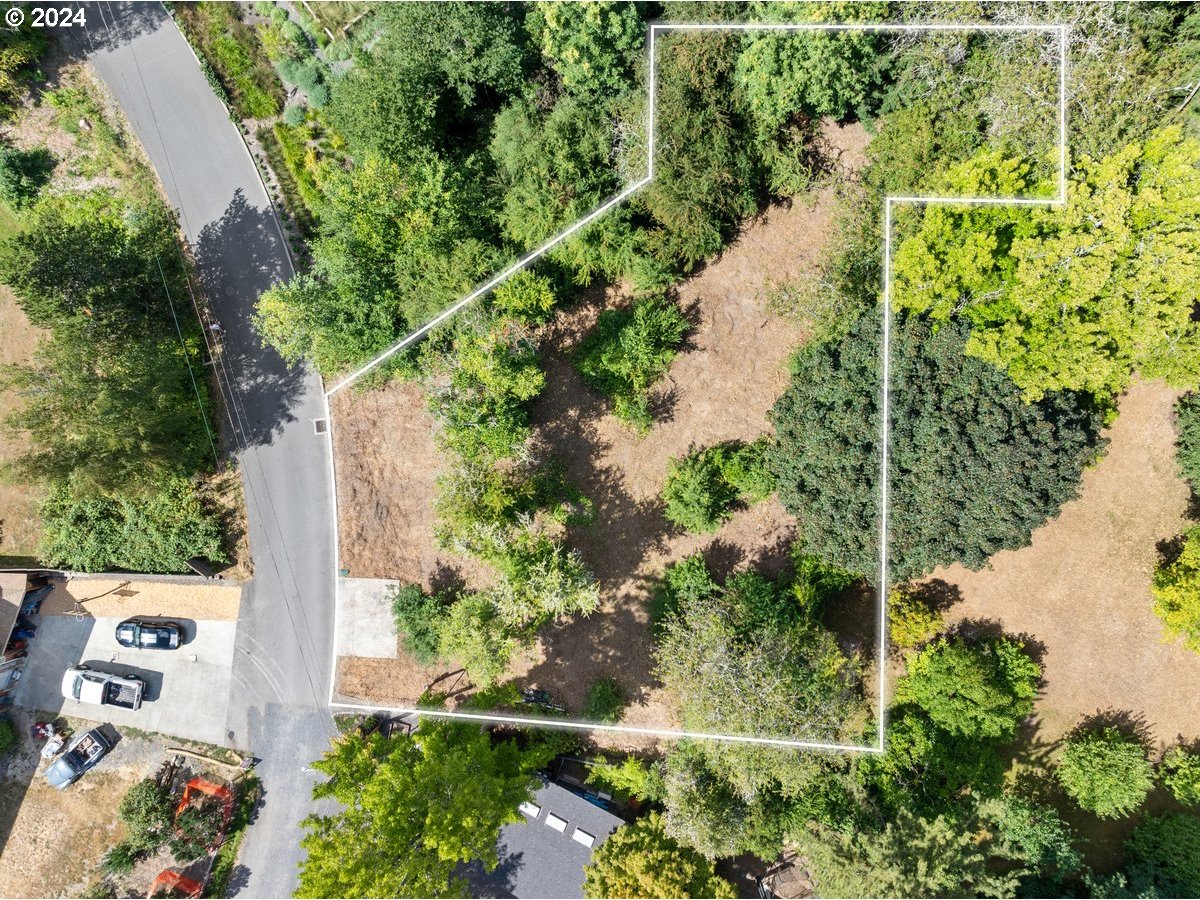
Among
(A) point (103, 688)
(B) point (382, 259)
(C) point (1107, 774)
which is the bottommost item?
(C) point (1107, 774)

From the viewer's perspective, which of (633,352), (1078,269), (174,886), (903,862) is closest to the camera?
(1078,269)

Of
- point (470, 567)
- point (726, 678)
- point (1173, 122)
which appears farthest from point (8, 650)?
point (1173, 122)

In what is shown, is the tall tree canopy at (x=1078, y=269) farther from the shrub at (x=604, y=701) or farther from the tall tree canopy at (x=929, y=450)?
the shrub at (x=604, y=701)

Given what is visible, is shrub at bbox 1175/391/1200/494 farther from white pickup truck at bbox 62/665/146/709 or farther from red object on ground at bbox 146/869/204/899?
red object on ground at bbox 146/869/204/899

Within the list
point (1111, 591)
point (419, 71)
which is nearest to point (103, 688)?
point (419, 71)

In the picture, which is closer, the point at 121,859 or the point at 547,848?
the point at 547,848

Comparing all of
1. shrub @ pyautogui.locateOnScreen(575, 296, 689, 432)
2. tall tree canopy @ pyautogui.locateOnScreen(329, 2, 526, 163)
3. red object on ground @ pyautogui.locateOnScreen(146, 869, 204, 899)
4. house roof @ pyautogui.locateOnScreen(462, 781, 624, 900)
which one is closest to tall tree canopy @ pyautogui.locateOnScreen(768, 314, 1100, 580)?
shrub @ pyautogui.locateOnScreen(575, 296, 689, 432)

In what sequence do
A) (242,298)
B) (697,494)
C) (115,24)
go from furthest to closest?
(115,24), (242,298), (697,494)

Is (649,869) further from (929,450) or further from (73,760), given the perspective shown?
(73,760)
